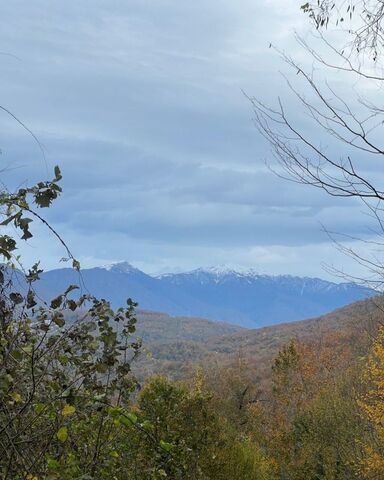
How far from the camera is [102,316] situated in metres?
4.85

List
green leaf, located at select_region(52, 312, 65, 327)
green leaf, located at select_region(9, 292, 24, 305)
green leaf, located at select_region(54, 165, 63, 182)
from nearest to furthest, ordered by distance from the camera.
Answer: green leaf, located at select_region(54, 165, 63, 182), green leaf, located at select_region(9, 292, 24, 305), green leaf, located at select_region(52, 312, 65, 327)

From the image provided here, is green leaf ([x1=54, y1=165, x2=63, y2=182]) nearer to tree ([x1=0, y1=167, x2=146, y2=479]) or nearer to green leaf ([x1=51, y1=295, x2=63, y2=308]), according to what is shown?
tree ([x1=0, y1=167, x2=146, y2=479])

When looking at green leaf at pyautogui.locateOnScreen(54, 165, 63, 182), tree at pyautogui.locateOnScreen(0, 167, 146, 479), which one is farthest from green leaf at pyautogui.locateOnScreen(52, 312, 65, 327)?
green leaf at pyautogui.locateOnScreen(54, 165, 63, 182)

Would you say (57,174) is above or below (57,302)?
above

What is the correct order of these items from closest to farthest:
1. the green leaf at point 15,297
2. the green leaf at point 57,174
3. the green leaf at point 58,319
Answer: the green leaf at point 57,174, the green leaf at point 15,297, the green leaf at point 58,319

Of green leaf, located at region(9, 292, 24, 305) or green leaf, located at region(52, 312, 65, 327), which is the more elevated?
green leaf, located at region(9, 292, 24, 305)

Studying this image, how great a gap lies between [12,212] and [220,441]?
14059 mm

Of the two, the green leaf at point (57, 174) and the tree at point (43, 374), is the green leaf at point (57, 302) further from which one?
the green leaf at point (57, 174)

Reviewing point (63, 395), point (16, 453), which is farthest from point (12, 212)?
point (16, 453)

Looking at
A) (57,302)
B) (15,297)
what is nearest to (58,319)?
(57,302)

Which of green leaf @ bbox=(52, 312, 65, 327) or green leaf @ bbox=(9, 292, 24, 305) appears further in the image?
green leaf @ bbox=(52, 312, 65, 327)

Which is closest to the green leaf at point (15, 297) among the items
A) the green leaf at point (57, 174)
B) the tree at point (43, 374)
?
the tree at point (43, 374)

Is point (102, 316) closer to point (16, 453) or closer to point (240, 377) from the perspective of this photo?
point (16, 453)

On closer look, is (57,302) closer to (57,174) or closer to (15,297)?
(15,297)
